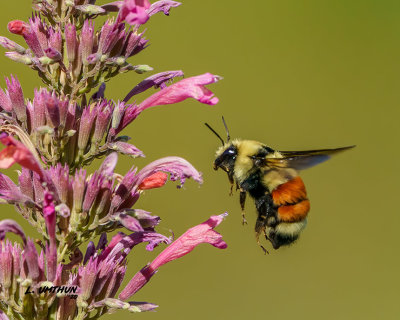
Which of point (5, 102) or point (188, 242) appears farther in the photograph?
point (188, 242)

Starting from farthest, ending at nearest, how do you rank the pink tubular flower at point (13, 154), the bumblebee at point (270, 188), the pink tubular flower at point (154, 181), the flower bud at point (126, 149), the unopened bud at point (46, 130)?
the bumblebee at point (270, 188) → the pink tubular flower at point (154, 181) → the flower bud at point (126, 149) → the unopened bud at point (46, 130) → the pink tubular flower at point (13, 154)

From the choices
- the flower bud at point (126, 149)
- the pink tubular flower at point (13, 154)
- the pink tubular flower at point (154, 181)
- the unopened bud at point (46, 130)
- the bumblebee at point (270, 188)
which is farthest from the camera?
the bumblebee at point (270, 188)

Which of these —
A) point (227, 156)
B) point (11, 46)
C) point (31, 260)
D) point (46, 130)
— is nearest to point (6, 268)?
point (31, 260)

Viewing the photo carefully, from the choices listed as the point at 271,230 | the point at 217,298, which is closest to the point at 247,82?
the point at 217,298

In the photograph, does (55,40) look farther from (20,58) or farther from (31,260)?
(31,260)

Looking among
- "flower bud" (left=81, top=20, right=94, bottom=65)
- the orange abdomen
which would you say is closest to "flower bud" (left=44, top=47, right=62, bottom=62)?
"flower bud" (left=81, top=20, right=94, bottom=65)

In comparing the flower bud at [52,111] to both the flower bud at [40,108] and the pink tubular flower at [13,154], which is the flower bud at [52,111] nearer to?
the flower bud at [40,108]

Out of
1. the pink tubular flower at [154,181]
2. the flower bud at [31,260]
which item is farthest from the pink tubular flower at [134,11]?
the flower bud at [31,260]
